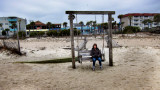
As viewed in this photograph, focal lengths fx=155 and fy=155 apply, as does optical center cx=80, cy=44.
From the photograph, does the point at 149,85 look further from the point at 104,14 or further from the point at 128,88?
the point at 104,14

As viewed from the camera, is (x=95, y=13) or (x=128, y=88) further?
(x=95, y=13)

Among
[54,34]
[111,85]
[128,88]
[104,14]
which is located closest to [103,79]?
[111,85]

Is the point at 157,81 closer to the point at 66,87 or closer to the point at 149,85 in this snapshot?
the point at 149,85

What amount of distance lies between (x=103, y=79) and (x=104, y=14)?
3778 mm

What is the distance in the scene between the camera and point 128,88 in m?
Result: 5.00

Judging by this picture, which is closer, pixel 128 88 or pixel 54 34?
pixel 128 88

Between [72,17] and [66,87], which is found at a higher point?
[72,17]

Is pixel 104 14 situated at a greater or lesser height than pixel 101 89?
greater

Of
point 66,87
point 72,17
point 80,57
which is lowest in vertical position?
point 66,87

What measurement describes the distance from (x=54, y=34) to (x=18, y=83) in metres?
56.4

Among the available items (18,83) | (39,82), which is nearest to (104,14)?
(39,82)

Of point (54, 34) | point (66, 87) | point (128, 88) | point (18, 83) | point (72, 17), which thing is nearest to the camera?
point (128, 88)

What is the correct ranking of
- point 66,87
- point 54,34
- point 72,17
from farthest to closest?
point 54,34, point 72,17, point 66,87

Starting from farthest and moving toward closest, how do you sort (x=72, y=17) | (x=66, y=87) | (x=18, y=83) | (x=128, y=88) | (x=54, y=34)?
(x=54, y=34)
(x=72, y=17)
(x=18, y=83)
(x=66, y=87)
(x=128, y=88)
